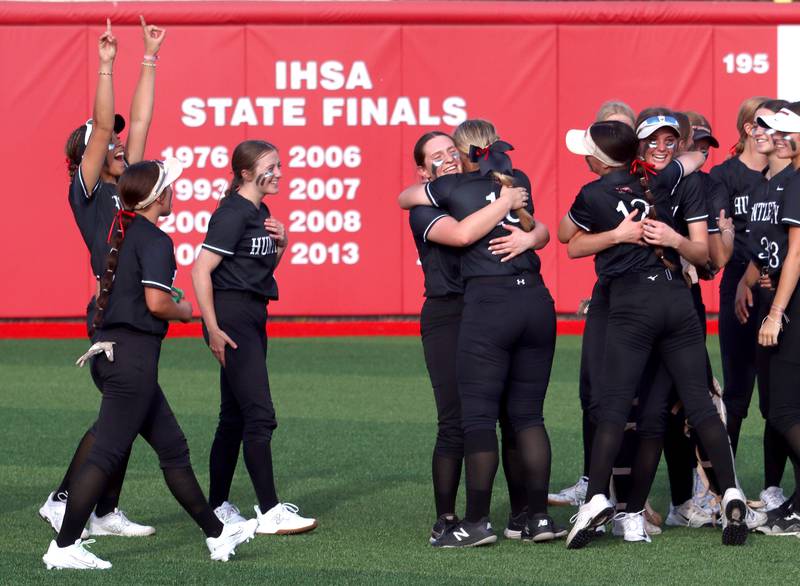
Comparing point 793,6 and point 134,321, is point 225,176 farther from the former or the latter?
point 134,321

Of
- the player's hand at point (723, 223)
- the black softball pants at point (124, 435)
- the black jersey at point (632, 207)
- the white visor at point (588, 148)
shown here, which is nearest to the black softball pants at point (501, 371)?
the black jersey at point (632, 207)

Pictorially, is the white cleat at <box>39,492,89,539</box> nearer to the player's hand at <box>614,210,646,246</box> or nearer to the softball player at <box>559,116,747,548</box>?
the softball player at <box>559,116,747,548</box>

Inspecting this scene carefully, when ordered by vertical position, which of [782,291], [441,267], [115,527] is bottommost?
[115,527]

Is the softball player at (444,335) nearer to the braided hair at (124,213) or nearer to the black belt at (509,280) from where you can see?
the black belt at (509,280)

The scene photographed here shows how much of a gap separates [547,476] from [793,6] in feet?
35.1

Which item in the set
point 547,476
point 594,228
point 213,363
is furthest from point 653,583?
point 213,363

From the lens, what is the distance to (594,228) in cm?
671

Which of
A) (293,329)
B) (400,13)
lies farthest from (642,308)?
(400,13)

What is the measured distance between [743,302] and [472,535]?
2.05 metres

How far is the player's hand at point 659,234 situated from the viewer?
6449mm

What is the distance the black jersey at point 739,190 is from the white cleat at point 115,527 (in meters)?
3.48

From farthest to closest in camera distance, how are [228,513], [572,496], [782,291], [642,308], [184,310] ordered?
[572,496] < [228,513] < [782,291] < [642,308] < [184,310]

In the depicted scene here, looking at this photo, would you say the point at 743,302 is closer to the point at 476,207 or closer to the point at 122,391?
the point at 476,207

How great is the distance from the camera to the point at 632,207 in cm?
655
